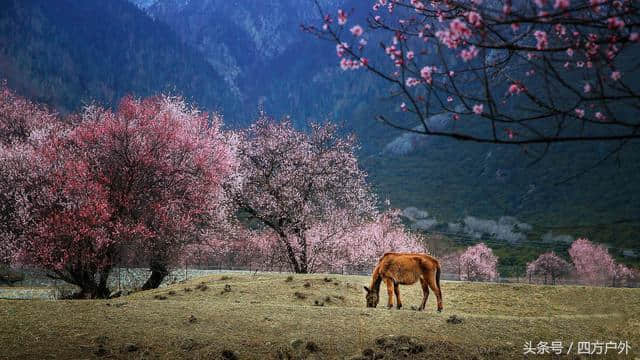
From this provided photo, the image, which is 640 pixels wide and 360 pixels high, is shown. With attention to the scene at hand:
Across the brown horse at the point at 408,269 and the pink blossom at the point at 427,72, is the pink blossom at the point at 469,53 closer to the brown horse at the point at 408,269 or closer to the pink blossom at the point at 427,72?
the pink blossom at the point at 427,72

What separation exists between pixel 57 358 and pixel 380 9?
9586mm

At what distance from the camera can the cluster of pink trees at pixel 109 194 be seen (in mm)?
22266

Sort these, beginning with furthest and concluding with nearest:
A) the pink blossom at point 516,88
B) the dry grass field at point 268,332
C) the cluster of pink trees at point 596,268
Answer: the cluster of pink trees at point 596,268 < the dry grass field at point 268,332 < the pink blossom at point 516,88

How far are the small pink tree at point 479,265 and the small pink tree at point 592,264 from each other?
15.6 metres

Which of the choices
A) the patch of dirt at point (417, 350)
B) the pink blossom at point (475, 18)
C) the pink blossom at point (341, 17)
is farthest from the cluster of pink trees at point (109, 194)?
the pink blossom at point (475, 18)

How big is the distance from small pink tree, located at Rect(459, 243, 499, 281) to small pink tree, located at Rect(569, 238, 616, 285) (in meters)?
15.6

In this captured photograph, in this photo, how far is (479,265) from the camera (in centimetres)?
9488

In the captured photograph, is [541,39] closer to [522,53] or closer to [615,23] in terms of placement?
[522,53]

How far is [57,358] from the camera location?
11.0 meters

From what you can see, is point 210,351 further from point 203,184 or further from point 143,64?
point 143,64

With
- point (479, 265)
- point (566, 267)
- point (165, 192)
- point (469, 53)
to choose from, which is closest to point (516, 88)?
point (469, 53)

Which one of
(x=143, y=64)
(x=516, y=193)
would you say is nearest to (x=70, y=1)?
(x=143, y=64)

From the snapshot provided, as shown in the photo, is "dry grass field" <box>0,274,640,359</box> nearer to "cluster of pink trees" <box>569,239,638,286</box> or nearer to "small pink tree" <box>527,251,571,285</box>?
"cluster of pink trees" <box>569,239,638,286</box>

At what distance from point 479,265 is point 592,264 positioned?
23789 millimetres
